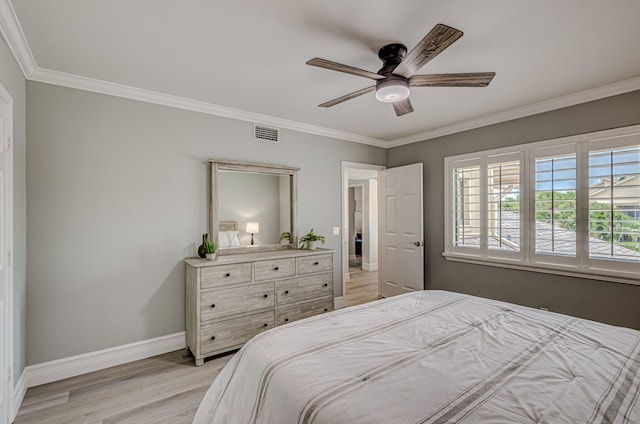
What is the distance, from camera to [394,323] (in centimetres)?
179

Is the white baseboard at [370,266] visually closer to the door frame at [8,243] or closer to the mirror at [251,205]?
the mirror at [251,205]

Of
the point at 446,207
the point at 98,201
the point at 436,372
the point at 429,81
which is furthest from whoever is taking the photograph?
the point at 446,207

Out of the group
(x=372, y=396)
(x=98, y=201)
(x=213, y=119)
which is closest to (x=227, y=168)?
(x=213, y=119)

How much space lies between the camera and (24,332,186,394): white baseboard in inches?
97.0

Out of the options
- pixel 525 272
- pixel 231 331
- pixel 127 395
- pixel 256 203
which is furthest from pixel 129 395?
pixel 525 272

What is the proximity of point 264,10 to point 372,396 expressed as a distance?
2031 mm

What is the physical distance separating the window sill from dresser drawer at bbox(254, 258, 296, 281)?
216 centimetres

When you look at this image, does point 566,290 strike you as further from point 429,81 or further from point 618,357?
point 429,81

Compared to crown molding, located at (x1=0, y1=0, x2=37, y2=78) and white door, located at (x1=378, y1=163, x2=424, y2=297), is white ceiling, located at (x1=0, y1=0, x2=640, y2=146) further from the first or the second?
white door, located at (x1=378, y1=163, x2=424, y2=297)

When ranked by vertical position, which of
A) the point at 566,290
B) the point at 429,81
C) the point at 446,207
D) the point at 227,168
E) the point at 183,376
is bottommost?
the point at 183,376

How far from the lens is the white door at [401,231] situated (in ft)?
14.1

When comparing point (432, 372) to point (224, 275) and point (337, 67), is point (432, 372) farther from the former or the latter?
point (224, 275)

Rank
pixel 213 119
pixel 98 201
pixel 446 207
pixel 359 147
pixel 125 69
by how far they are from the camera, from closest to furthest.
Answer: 1. pixel 125 69
2. pixel 98 201
3. pixel 213 119
4. pixel 446 207
5. pixel 359 147

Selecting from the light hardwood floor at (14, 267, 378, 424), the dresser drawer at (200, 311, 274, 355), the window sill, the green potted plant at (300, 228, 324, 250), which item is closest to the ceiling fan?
the green potted plant at (300, 228, 324, 250)
